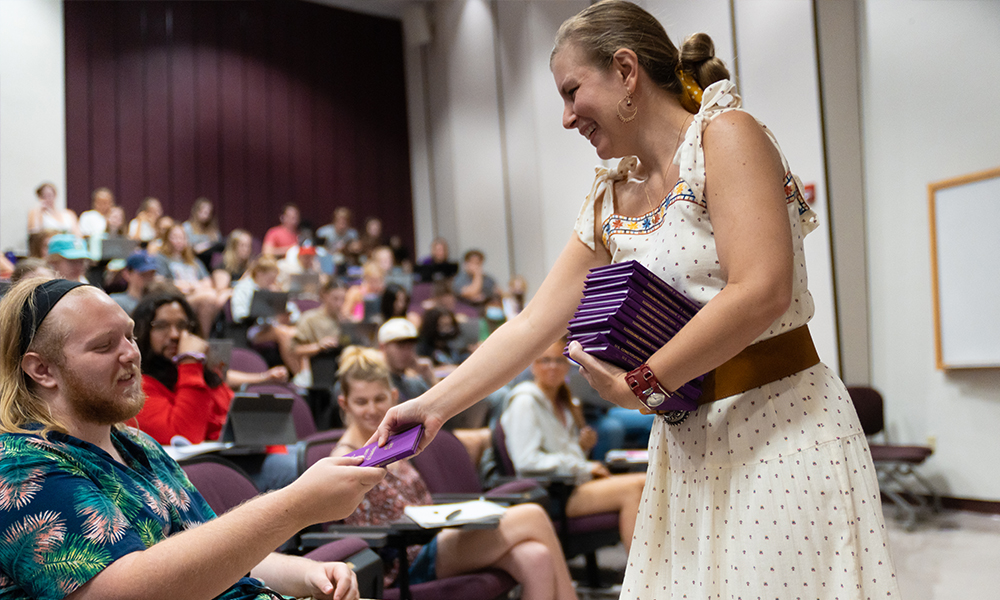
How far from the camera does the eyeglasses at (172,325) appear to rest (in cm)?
346

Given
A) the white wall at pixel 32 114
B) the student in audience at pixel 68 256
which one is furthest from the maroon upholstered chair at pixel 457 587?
the white wall at pixel 32 114

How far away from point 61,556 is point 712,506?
95 cm

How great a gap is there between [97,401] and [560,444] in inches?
104

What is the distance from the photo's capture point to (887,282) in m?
5.35

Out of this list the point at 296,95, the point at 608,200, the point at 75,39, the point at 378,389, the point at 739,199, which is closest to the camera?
the point at 739,199

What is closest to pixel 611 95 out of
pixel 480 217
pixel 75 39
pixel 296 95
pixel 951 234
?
pixel 951 234

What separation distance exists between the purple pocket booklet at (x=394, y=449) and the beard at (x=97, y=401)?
19.4 inches

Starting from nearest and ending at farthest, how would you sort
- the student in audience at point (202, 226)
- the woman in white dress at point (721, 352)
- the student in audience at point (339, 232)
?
the woman in white dress at point (721, 352), the student in audience at point (202, 226), the student in audience at point (339, 232)

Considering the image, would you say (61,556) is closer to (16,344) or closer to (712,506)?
(16,344)

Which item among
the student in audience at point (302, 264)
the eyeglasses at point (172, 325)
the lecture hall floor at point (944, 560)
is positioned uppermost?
the student in audience at point (302, 264)

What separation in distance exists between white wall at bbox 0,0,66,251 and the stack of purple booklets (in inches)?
199

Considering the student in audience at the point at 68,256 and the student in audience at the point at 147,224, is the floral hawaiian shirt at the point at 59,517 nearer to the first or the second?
the student in audience at the point at 68,256

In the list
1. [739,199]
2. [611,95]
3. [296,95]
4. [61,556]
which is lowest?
[61,556]

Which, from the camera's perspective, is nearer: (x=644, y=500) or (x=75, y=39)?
(x=644, y=500)
